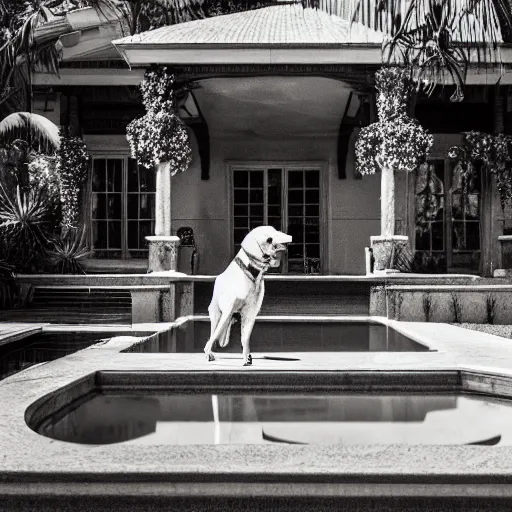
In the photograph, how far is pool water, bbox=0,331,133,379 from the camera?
6.97 m

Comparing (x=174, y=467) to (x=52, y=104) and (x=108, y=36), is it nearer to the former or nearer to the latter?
(x=108, y=36)

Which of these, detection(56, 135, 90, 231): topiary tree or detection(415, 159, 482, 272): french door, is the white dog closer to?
detection(56, 135, 90, 231): topiary tree

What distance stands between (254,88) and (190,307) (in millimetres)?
3909

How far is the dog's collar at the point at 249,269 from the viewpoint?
5922 millimetres

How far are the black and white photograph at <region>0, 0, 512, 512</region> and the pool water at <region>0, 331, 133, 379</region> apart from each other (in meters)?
0.08

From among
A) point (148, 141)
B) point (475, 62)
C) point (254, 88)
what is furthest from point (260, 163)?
point (475, 62)

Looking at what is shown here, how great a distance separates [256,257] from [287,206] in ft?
30.7

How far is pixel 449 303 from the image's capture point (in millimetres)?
11586

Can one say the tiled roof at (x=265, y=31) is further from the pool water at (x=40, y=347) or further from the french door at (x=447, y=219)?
the pool water at (x=40, y=347)

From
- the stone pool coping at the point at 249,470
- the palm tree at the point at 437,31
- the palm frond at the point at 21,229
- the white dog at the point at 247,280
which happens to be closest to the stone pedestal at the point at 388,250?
the palm tree at the point at 437,31

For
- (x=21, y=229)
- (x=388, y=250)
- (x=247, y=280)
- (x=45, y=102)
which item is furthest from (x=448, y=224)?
(x=247, y=280)

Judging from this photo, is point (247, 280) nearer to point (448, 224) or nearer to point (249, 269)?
point (249, 269)

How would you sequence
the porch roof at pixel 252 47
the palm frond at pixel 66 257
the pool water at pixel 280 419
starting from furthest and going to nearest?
1. the palm frond at pixel 66 257
2. the porch roof at pixel 252 47
3. the pool water at pixel 280 419

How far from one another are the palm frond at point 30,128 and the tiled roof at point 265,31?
3.18 meters
